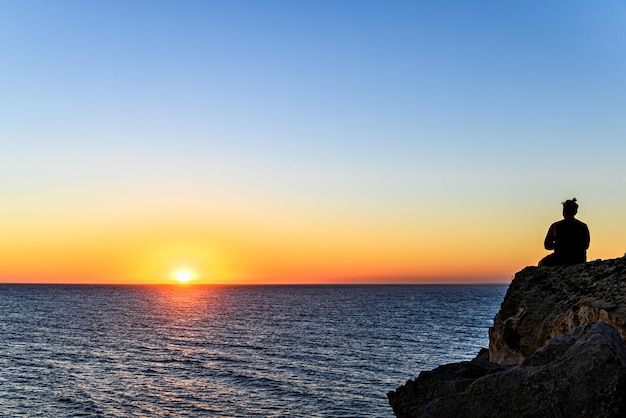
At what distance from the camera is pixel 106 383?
3897 centimetres

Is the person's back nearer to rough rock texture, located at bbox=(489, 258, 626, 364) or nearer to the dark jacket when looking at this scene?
the dark jacket

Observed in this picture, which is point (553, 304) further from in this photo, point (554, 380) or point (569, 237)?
point (554, 380)

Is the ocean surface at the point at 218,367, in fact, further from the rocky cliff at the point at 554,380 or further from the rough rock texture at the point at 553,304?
the rocky cliff at the point at 554,380

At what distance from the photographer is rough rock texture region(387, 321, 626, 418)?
6.61 meters

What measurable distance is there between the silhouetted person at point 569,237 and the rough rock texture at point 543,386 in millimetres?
6449

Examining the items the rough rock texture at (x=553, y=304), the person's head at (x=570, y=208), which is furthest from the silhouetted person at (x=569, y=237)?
the rough rock texture at (x=553, y=304)

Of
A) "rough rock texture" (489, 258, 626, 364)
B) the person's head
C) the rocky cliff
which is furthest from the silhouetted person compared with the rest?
the rocky cliff

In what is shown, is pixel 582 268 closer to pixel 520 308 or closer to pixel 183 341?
pixel 520 308

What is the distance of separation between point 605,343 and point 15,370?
152 feet

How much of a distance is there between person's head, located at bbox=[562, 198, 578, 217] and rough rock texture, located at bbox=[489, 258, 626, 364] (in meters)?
1.34

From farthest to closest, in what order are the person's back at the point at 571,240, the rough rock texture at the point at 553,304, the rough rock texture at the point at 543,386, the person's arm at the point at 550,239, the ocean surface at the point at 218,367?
the ocean surface at the point at 218,367
the person's arm at the point at 550,239
the person's back at the point at 571,240
the rough rock texture at the point at 553,304
the rough rock texture at the point at 543,386

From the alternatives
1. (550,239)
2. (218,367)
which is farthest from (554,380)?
(218,367)

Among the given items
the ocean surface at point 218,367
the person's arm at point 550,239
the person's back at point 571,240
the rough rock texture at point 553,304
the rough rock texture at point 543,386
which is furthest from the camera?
the ocean surface at point 218,367

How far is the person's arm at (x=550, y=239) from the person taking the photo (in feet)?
45.8
